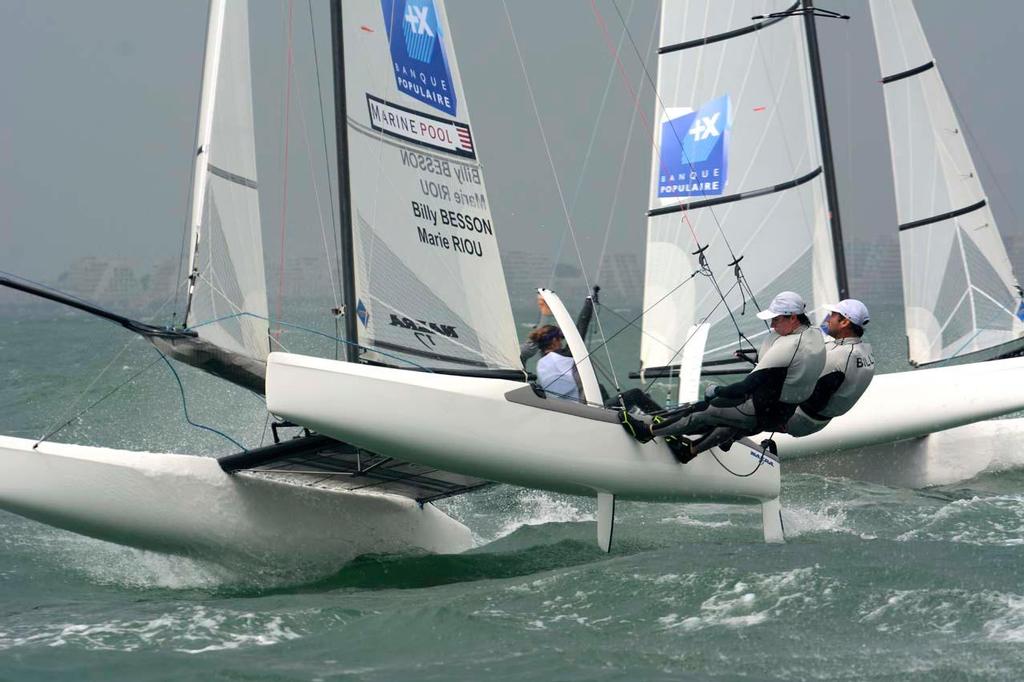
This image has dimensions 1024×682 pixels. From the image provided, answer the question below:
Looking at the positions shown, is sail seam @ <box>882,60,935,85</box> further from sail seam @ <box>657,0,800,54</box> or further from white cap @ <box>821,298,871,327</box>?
white cap @ <box>821,298,871,327</box>

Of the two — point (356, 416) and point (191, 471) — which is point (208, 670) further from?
point (191, 471)

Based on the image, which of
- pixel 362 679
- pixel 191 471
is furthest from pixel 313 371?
pixel 362 679

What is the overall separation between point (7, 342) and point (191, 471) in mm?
26728

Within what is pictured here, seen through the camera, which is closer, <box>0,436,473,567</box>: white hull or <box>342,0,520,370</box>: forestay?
<box>0,436,473,567</box>: white hull

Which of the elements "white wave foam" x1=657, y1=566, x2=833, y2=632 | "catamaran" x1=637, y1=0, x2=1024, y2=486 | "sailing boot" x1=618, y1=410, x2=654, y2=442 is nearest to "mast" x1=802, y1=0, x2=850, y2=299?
"catamaran" x1=637, y1=0, x2=1024, y2=486

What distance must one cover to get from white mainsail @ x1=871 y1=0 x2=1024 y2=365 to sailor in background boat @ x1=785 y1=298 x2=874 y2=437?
4.43 meters

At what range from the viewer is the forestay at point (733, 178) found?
9531 mm

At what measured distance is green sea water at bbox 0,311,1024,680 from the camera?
13.1 ft

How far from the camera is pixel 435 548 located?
6.52 metres

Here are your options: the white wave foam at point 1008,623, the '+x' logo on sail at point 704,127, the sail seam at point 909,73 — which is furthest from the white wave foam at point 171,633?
the sail seam at point 909,73

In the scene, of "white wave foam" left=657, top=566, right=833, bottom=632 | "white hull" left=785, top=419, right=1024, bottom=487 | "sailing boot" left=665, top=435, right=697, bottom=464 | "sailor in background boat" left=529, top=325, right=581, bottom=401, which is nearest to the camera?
"white wave foam" left=657, top=566, right=833, bottom=632

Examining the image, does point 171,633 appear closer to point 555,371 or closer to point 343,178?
point 555,371

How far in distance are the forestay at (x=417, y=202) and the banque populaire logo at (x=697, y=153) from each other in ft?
11.4

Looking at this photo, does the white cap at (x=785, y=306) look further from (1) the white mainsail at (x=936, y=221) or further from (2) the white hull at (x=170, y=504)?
(1) the white mainsail at (x=936, y=221)
